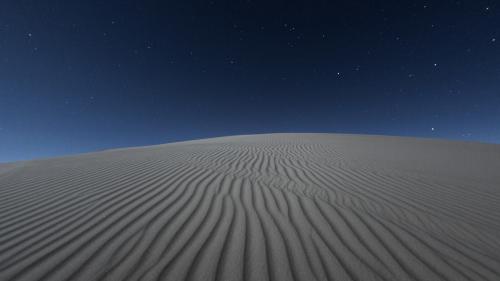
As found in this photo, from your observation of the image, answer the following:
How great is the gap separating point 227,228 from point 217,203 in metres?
0.72

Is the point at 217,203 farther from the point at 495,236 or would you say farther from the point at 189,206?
the point at 495,236

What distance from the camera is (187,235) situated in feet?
6.83

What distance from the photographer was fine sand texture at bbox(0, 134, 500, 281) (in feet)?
5.37

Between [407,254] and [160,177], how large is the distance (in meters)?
4.16

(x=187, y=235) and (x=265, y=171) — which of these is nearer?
(x=187, y=235)

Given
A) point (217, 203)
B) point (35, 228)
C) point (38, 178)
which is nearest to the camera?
point (35, 228)

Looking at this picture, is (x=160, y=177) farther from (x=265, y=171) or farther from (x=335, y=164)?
(x=335, y=164)

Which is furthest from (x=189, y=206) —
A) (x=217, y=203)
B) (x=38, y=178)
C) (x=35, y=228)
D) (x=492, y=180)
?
(x=492, y=180)

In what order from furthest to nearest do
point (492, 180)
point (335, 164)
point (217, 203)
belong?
point (335, 164) → point (492, 180) → point (217, 203)

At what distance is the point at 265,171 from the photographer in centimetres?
486

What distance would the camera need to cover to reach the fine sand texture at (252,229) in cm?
164

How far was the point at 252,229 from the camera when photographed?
218cm

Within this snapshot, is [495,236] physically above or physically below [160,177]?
below

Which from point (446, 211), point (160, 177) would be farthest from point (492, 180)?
point (160, 177)
